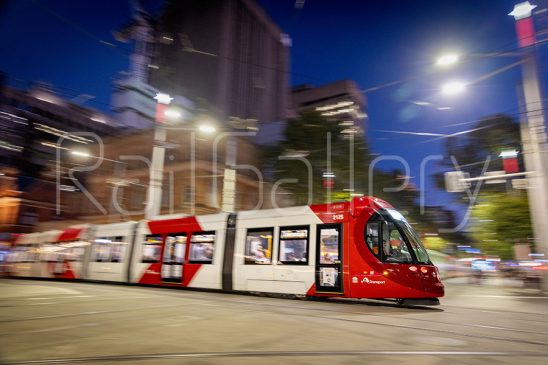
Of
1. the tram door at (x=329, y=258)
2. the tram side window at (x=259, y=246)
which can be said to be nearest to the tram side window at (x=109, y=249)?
the tram side window at (x=259, y=246)

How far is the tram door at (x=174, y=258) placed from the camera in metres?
13.0

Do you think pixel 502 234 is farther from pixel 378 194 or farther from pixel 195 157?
pixel 195 157

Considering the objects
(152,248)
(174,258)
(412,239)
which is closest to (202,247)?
(174,258)

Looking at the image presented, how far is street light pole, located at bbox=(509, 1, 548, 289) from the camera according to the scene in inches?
486

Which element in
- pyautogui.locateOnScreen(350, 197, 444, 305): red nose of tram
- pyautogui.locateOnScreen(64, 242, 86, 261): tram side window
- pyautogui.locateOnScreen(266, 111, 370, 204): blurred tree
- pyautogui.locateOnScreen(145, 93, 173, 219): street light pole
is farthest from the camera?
pyautogui.locateOnScreen(266, 111, 370, 204): blurred tree

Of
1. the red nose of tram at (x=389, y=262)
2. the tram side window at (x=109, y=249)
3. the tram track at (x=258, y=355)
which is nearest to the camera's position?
the tram track at (x=258, y=355)

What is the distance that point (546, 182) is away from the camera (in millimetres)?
13773

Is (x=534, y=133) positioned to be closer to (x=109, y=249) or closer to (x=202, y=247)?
(x=202, y=247)

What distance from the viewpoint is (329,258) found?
9727 millimetres

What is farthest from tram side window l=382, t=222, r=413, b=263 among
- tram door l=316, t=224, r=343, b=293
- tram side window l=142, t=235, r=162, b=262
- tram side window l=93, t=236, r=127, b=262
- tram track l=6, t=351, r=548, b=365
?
tram side window l=93, t=236, r=127, b=262

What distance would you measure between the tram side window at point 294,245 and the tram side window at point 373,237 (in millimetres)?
1724

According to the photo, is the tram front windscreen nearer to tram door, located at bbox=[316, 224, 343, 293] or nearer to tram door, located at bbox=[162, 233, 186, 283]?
tram door, located at bbox=[316, 224, 343, 293]

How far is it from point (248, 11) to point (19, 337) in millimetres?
57721

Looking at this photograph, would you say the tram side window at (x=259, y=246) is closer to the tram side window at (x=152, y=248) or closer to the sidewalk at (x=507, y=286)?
the tram side window at (x=152, y=248)
